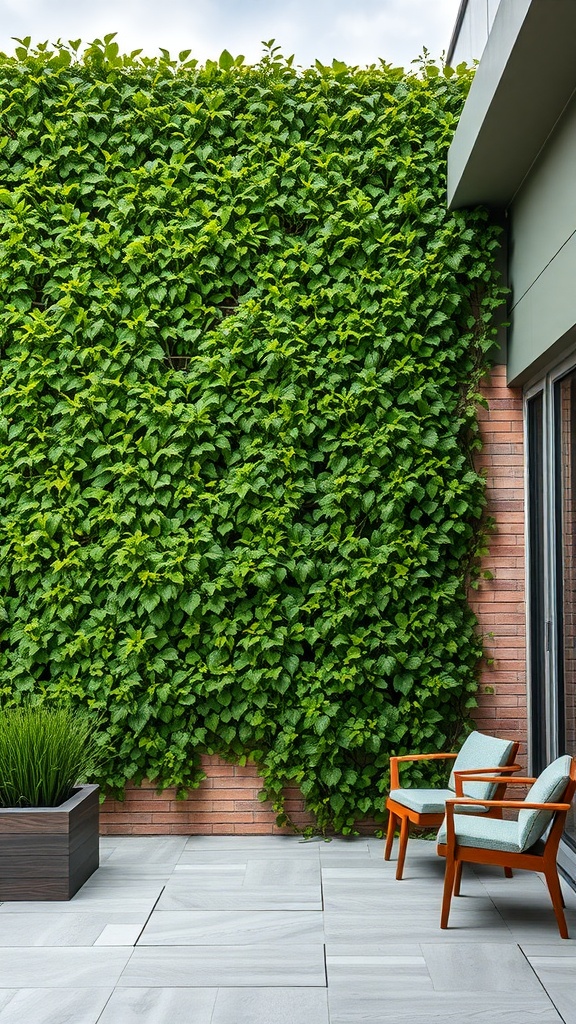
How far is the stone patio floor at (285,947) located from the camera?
10.7 ft

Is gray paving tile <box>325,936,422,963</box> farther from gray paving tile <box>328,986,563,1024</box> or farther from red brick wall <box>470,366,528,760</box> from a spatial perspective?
red brick wall <box>470,366,528,760</box>

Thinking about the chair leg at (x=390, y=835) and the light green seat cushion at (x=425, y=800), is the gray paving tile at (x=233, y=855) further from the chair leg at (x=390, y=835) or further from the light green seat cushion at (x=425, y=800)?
the light green seat cushion at (x=425, y=800)

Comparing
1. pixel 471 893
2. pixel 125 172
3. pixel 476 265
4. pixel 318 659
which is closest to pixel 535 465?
pixel 476 265

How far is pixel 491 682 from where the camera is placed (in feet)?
18.7

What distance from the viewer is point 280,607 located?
555 centimetres

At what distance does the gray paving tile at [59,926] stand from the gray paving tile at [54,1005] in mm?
464

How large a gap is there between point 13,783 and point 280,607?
1.78m

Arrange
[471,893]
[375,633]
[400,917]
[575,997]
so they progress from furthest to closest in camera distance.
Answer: [375,633] < [471,893] < [400,917] < [575,997]

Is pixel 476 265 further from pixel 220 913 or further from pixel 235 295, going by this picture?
pixel 220 913

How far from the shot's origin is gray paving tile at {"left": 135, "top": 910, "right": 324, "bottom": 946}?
389cm

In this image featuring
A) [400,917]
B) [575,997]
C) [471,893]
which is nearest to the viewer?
[575,997]

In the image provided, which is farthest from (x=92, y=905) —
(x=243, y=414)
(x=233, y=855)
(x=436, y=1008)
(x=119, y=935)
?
(x=243, y=414)

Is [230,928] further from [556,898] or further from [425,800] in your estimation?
[556,898]

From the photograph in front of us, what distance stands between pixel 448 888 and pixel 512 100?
139 inches
